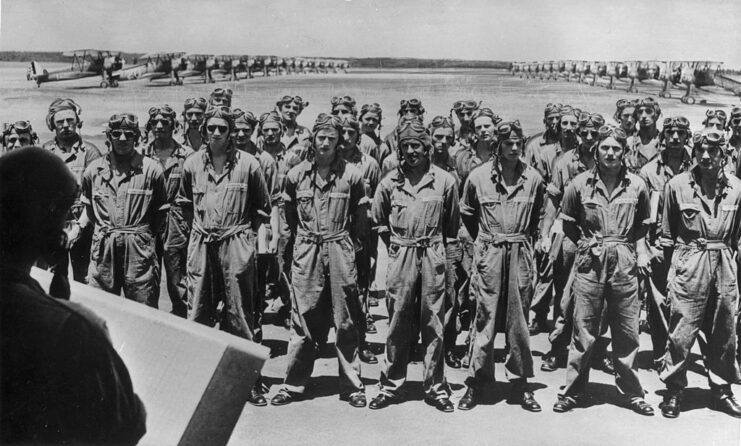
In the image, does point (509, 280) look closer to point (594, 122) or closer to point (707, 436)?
point (707, 436)

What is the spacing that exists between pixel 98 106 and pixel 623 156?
441 inches

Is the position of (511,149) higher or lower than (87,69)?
lower

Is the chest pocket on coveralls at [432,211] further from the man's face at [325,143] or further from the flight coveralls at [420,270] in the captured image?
the man's face at [325,143]

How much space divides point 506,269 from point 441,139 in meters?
2.10

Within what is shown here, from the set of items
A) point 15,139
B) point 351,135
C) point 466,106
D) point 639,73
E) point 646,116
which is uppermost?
point 639,73

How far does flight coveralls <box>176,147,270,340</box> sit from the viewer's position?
5852 mm

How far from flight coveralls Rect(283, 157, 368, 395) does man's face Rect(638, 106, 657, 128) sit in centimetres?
402

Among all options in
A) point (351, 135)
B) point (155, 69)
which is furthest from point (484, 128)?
point (155, 69)

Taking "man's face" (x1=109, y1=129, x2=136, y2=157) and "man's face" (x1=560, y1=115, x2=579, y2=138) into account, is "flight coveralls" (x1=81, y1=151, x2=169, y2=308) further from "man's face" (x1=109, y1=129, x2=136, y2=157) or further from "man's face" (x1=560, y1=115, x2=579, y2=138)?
"man's face" (x1=560, y1=115, x2=579, y2=138)

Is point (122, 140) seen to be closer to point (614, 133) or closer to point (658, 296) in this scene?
point (614, 133)

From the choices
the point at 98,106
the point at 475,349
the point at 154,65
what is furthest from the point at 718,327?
the point at 98,106

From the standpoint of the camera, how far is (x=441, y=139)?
742 cm

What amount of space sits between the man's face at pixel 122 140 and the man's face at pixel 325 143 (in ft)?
5.18

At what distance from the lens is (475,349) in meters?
5.84
